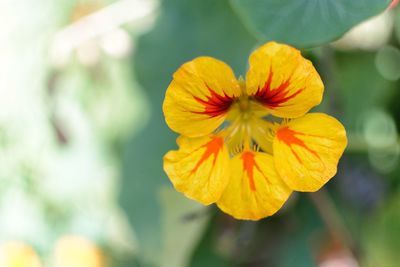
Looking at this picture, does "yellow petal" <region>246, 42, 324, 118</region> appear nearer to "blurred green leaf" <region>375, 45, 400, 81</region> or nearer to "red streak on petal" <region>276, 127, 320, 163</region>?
"red streak on petal" <region>276, 127, 320, 163</region>

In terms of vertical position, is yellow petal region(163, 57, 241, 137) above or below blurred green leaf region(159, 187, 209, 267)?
above

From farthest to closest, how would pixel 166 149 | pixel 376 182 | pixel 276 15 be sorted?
pixel 376 182 < pixel 166 149 < pixel 276 15

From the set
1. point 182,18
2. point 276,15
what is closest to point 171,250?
point 182,18

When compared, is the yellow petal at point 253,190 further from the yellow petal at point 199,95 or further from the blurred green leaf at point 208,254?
the blurred green leaf at point 208,254

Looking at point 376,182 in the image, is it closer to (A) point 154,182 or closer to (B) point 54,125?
(A) point 154,182

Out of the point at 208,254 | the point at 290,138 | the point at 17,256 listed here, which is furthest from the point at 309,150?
the point at 17,256

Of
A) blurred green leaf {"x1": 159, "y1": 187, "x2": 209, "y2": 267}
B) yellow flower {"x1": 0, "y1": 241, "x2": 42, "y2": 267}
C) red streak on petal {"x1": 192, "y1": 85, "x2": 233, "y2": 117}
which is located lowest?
blurred green leaf {"x1": 159, "y1": 187, "x2": 209, "y2": 267}

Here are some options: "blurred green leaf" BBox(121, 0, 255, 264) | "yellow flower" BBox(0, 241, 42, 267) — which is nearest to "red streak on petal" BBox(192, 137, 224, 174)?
"blurred green leaf" BBox(121, 0, 255, 264)
